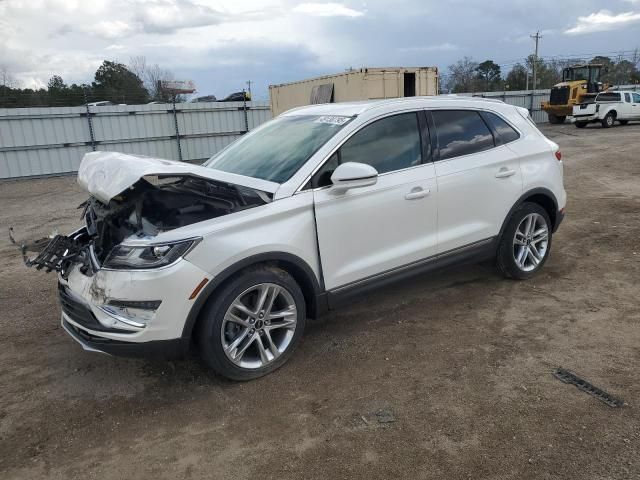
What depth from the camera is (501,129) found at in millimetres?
4758

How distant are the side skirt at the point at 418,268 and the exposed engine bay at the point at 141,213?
92cm

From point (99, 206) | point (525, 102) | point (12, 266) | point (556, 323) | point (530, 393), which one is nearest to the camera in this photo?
point (530, 393)

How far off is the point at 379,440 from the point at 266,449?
2.06ft

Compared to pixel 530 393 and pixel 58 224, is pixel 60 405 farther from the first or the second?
pixel 58 224

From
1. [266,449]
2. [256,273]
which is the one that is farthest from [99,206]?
[266,449]

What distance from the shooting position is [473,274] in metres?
5.34

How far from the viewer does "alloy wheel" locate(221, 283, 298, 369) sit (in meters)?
3.32

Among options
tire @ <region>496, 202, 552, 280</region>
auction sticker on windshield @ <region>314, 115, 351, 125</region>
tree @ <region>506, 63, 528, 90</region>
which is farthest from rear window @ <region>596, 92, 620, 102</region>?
tree @ <region>506, 63, 528, 90</region>

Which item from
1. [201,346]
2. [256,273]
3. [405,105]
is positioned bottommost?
[201,346]

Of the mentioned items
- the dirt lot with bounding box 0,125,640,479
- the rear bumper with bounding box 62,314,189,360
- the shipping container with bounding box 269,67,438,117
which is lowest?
the dirt lot with bounding box 0,125,640,479

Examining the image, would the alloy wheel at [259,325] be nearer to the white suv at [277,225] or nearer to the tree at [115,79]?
the white suv at [277,225]

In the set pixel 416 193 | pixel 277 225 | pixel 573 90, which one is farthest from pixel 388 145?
pixel 573 90

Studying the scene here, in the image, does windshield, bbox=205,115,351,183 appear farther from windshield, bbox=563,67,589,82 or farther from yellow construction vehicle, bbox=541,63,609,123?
windshield, bbox=563,67,589,82

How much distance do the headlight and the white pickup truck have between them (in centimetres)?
2643
